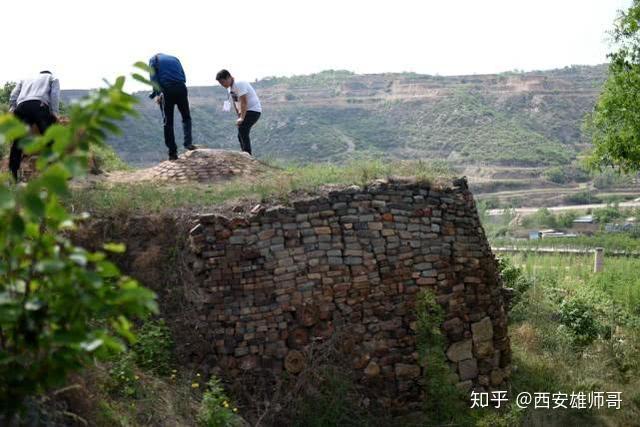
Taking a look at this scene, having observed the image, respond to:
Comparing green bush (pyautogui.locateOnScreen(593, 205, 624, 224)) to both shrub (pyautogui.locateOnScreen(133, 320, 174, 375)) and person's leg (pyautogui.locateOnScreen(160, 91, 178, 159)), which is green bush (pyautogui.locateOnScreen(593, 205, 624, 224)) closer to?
person's leg (pyautogui.locateOnScreen(160, 91, 178, 159))

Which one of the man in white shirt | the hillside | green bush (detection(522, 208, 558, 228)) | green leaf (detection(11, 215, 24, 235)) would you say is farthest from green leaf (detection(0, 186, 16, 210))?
green bush (detection(522, 208, 558, 228))

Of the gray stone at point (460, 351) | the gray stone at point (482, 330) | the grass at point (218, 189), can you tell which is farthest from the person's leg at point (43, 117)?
the gray stone at point (482, 330)

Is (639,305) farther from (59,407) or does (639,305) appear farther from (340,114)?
(340,114)

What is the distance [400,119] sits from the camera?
138 ft

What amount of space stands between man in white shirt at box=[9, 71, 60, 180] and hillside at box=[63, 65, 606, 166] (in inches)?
780

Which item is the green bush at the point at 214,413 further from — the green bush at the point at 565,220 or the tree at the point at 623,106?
the green bush at the point at 565,220

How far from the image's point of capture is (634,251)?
25250 millimetres

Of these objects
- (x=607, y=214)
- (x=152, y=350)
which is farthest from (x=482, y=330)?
(x=607, y=214)

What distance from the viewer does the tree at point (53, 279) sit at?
2928 millimetres

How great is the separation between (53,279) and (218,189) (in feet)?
19.1

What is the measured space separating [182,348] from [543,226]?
27.2 metres

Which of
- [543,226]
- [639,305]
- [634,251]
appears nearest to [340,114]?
[543,226]

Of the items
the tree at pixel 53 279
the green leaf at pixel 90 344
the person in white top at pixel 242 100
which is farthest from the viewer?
the person in white top at pixel 242 100

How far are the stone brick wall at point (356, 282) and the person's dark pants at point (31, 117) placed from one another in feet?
7.36
